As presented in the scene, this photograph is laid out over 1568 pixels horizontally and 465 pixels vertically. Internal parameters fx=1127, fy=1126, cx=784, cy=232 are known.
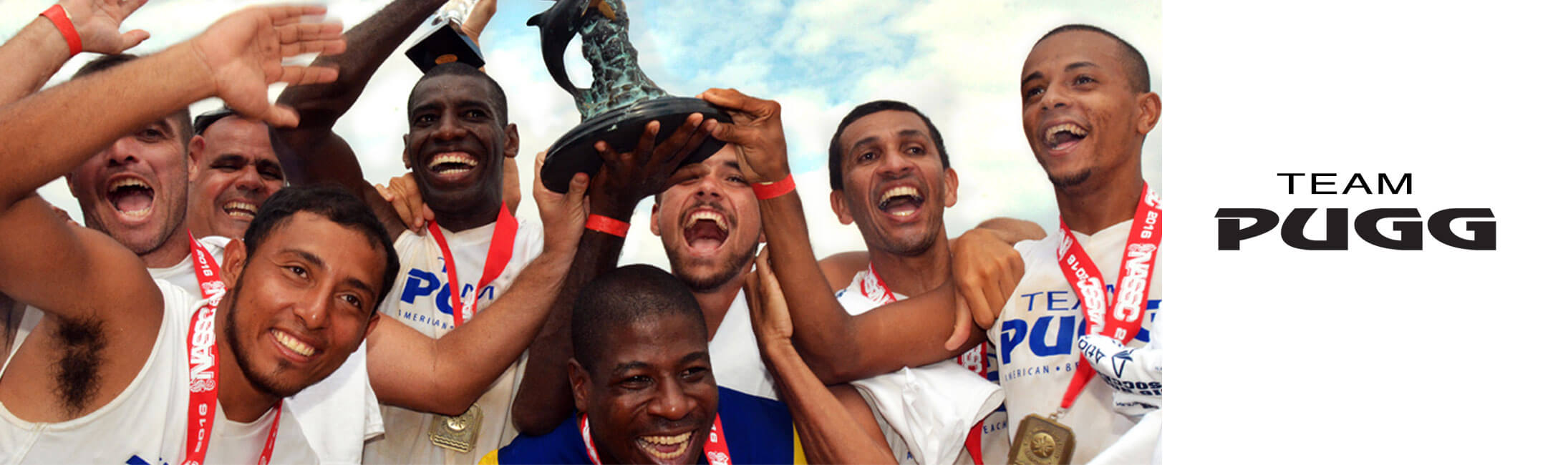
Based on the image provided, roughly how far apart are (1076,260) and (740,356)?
100 centimetres

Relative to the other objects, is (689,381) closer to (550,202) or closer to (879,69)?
(550,202)

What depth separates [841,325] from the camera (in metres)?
3.19

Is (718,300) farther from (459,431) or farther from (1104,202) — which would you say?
(1104,202)

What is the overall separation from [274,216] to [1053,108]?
85.7 inches

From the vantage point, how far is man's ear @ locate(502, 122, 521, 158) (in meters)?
3.30

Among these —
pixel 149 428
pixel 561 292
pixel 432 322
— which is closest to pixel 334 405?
pixel 432 322

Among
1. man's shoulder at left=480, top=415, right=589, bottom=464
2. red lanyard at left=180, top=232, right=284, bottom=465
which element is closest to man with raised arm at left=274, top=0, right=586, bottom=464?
man's shoulder at left=480, top=415, right=589, bottom=464

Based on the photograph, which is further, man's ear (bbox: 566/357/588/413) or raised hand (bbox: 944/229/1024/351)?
raised hand (bbox: 944/229/1024/351)

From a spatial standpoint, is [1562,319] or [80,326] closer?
[80,326]

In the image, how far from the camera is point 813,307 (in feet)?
10.4

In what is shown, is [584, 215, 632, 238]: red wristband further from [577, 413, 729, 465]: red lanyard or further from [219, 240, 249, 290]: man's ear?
[219, 240, 249, 290]: man's ear

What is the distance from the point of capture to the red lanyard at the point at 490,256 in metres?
3.24

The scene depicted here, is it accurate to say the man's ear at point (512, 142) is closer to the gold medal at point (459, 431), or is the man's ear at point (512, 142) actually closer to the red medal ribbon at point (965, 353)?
the gold medal at point (459, 431)

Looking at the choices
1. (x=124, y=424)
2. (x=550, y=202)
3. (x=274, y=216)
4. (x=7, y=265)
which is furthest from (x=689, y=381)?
(x=7, y=265)
